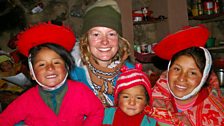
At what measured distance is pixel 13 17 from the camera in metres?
3.59

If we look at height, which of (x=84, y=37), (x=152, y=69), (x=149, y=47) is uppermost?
(x=84, y=37)

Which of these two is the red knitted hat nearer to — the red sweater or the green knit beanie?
the red sweater

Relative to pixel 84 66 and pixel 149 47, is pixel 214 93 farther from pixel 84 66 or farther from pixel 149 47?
pixel 149 47

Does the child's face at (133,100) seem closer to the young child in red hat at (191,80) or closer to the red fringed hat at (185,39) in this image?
the young child in red hat at (191,80)

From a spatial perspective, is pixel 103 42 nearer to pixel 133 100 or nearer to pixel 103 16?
pixel 103 16

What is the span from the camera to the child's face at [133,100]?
5.23 ft

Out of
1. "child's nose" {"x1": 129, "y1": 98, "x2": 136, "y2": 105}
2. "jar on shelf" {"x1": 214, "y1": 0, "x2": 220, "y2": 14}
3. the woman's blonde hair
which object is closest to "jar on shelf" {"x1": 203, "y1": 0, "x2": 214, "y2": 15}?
"jar on shelf" {"x1": 214, "y1": 0, "x2": 220, "y2": 14}

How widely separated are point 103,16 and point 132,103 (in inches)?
25.9

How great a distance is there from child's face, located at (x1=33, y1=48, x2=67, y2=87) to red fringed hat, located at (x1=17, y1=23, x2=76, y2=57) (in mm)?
74

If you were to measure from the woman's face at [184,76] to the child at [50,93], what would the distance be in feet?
1.64

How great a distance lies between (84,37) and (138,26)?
7.84 ft

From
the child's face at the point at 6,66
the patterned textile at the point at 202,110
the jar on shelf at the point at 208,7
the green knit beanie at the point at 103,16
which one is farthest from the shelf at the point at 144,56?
the patterned textile at the point at 202,110

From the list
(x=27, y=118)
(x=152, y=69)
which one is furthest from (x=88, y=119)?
(x=152, y=69)

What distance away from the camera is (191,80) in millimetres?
1635
